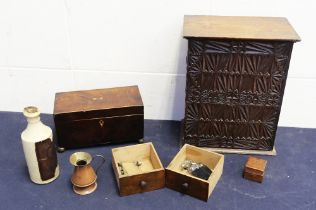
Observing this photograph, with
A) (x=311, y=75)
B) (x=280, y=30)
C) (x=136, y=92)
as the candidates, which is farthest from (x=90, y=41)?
(x=311, y=75)

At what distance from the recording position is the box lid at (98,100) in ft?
4.81

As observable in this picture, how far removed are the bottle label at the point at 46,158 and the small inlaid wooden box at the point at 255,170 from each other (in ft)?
2.22

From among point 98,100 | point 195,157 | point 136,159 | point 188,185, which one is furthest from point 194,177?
point 98,100

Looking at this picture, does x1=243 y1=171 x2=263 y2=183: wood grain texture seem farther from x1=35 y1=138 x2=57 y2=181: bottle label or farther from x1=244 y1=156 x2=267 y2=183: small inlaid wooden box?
x1=35 y1=138 x2=57 y2=181: bottle label

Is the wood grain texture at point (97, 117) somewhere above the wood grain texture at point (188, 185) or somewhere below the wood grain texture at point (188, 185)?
above

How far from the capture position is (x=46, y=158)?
4.33 feet

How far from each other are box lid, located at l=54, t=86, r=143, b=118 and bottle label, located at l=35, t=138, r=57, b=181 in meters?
0.17

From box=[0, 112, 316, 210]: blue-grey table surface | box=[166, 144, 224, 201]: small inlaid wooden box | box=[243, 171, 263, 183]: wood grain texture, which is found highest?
box=[166, 144, 224, 201]: small inlaid wooden box

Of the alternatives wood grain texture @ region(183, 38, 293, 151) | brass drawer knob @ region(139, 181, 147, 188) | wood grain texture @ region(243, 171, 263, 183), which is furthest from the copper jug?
wood grain texture @ region(243, 171, 263, 183)

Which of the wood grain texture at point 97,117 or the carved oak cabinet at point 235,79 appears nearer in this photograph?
the carved oak cabinet at point 235,79

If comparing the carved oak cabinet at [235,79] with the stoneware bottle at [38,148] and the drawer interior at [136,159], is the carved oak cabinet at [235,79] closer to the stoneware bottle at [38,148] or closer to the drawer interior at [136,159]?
the drawer interior at [136,159]

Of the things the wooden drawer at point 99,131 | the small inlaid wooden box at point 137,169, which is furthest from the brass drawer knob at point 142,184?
the wooden drawer at point 99,131

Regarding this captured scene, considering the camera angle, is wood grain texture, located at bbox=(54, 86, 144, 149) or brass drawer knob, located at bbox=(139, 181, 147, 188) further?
wood grain texture, located at bbox=(54, 86, 144, 149)

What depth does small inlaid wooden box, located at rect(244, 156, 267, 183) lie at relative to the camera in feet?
4.47
